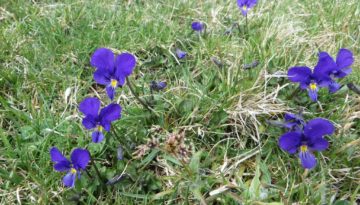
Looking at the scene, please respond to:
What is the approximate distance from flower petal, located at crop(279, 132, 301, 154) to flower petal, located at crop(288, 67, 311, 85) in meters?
0.33

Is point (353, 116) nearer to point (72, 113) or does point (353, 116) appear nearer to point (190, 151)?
point (190, 151)

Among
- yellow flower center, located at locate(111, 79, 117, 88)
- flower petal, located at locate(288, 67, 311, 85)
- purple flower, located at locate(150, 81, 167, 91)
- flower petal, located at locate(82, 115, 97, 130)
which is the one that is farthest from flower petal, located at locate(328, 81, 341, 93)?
flower petal, located at locate(82, 115, 97, 130)

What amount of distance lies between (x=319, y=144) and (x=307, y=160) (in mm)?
81

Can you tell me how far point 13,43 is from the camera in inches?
110

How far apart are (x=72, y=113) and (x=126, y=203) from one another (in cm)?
68

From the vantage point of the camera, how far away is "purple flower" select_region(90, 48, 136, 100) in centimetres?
186

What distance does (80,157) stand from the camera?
1771 millimetres

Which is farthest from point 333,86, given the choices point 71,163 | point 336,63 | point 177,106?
point 71,163

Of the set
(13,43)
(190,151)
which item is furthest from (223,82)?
(13,43)

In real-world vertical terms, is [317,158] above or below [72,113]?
above

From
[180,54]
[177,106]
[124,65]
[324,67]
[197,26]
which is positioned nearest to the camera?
[124,65]

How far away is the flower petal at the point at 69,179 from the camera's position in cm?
182

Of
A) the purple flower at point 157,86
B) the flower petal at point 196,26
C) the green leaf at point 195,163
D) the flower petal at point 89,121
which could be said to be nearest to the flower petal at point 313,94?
the green leaf at point 195,163

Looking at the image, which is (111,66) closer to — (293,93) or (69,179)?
(69,179)
